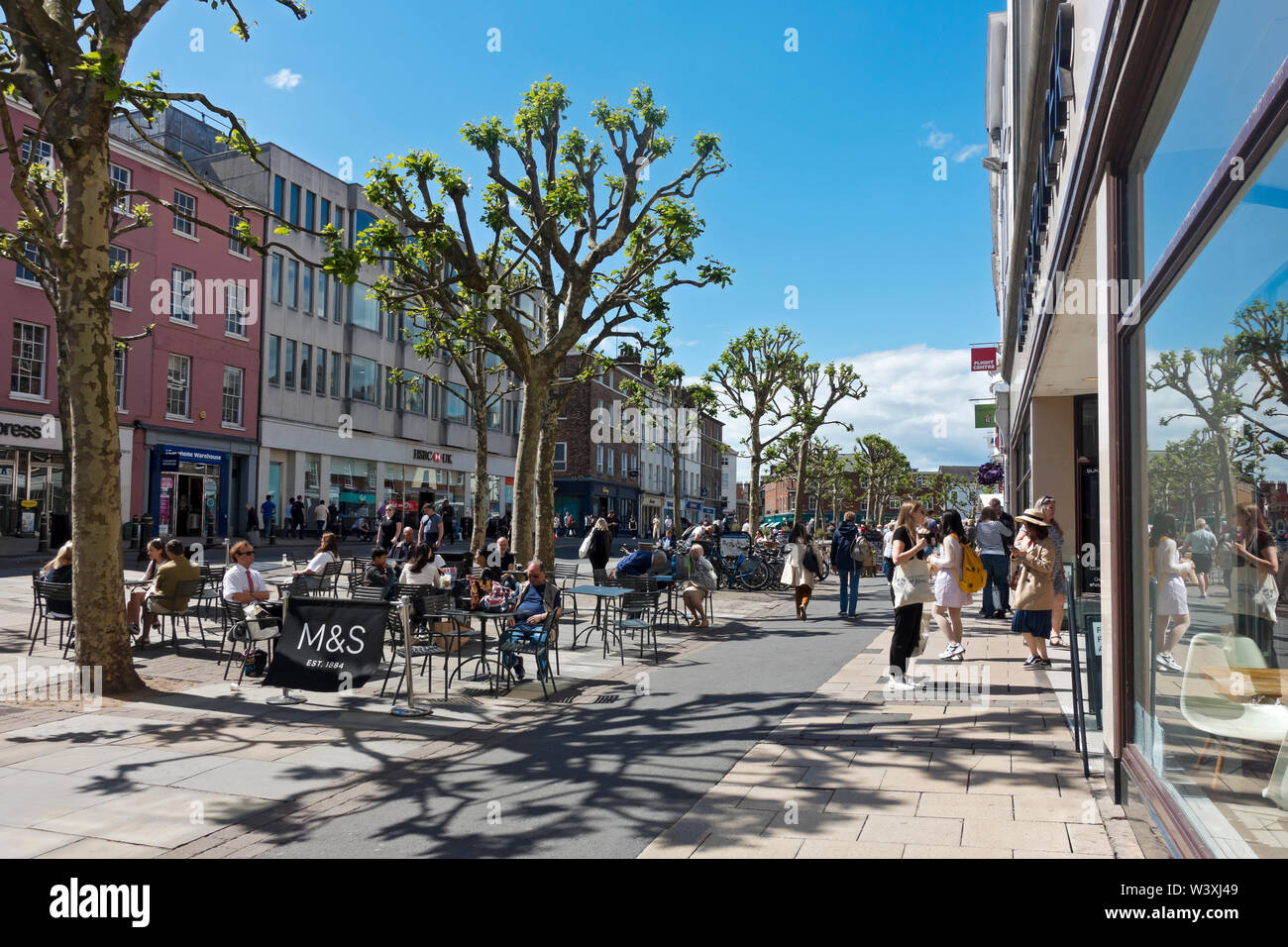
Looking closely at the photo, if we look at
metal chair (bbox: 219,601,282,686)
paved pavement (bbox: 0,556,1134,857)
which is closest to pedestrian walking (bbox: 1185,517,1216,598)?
paved pavement (bbox: 0,556,1134,857)

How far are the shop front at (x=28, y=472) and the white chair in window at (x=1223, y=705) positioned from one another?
91.2 feet

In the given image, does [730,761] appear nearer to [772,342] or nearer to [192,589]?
[192,589]

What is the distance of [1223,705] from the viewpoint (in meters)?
3.40

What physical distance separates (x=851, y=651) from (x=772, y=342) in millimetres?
21986

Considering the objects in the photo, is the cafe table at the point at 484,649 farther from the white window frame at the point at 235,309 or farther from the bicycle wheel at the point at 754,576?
the white window frame at the point at 235,309

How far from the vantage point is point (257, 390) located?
34969 mm

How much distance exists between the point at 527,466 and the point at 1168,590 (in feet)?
42.3

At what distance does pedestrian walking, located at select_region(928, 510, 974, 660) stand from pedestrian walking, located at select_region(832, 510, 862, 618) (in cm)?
507

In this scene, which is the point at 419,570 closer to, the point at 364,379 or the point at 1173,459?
the point at 1173,459

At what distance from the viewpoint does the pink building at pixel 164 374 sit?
26.0 m

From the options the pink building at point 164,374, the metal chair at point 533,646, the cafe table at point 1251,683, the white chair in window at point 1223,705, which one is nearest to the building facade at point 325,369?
the pink building at point 164,374

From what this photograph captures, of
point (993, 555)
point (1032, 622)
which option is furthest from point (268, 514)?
point (1032, 622)

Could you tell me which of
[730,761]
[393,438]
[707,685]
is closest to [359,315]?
[393,438]

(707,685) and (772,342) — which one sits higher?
(772,342)
